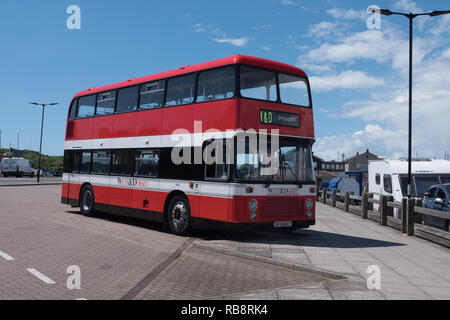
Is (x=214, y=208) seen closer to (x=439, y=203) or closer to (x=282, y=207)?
(x=282, y=207)

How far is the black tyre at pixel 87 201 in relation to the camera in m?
16.4

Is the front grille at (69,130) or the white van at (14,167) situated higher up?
the front grille at (69,130)

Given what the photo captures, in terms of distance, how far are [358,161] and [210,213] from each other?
377 feet

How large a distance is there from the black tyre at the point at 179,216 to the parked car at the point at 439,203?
6715 mm

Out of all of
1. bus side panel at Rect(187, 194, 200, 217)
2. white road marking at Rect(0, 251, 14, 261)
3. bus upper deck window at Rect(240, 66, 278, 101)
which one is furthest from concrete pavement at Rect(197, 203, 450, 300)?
white road marking at Rect(0, 251, 14, 261)

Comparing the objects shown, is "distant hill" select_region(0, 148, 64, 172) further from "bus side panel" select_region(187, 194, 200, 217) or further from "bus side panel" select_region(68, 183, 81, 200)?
"bus side panel" select_region(187, 194, 200, 217)

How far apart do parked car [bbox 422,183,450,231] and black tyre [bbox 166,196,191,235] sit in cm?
671

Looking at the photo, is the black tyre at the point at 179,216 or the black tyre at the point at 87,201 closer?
the black tyre at the point at 179,216

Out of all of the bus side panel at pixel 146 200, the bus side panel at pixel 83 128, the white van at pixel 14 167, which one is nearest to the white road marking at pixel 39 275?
the bus side panel at pixel 146 200

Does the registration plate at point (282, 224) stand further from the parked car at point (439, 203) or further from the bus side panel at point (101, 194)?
the bus side panel at point (101, 194)

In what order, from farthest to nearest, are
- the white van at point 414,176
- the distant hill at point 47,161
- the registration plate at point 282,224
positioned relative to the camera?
1. the distant hill at point 47,161
2. the white van at point 414,176
3. the registration plate at point 282,224

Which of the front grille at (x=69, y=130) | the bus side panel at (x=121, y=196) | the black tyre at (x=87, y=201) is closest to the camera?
the bus side panel at (x=121, y=196)

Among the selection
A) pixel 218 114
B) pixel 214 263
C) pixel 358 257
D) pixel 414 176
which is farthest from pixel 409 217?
pixel 214 263
